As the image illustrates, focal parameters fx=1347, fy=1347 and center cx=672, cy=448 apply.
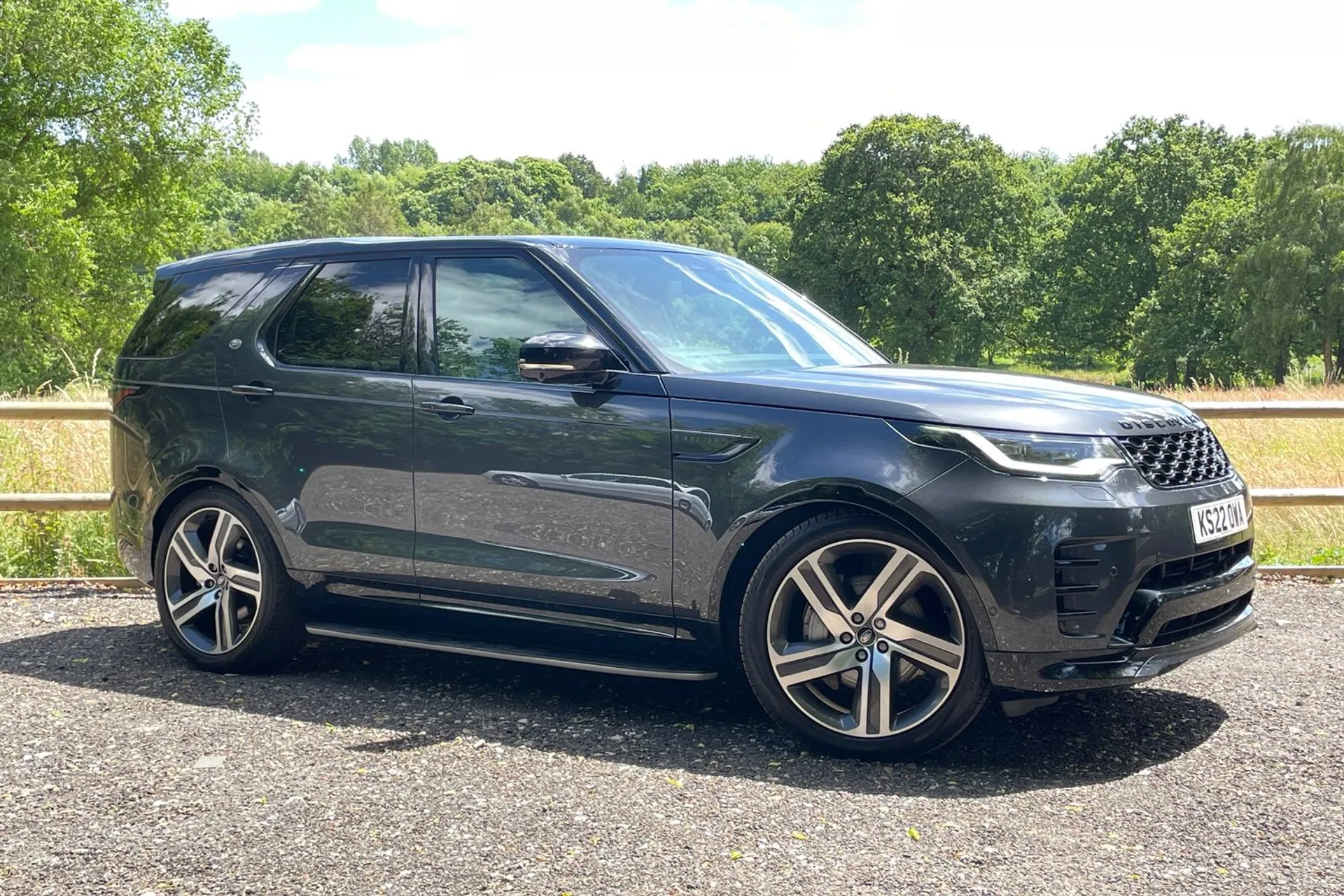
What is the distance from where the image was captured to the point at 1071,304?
2425 inches

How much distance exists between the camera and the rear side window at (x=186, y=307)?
241 inches

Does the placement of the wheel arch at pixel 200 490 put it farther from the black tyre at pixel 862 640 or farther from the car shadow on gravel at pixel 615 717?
the black tyre at pixel 862 640

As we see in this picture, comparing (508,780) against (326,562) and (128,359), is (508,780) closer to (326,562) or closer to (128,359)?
(326,562)

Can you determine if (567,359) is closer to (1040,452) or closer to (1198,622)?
(1040,452)

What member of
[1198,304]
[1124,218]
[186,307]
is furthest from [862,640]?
[1124,218]

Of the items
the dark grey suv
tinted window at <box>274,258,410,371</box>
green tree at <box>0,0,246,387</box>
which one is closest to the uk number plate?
the dark grey suv

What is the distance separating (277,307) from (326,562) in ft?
3.89

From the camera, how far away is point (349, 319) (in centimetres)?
573

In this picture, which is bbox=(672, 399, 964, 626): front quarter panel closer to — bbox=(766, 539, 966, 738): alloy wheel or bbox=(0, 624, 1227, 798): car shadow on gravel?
bbox=(766, 539, 966, 738): alloy wheel

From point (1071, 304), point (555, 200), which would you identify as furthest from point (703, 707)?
point (555, 200)

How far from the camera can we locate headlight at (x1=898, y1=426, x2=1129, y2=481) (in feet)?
13.9

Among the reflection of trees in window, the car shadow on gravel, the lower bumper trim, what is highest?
the reflection of trees in window

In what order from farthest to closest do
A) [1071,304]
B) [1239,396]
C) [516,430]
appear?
[1071,304], [1239,396], [516,430]

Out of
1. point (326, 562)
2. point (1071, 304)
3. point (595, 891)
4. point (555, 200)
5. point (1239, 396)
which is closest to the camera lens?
point (595, 891)
